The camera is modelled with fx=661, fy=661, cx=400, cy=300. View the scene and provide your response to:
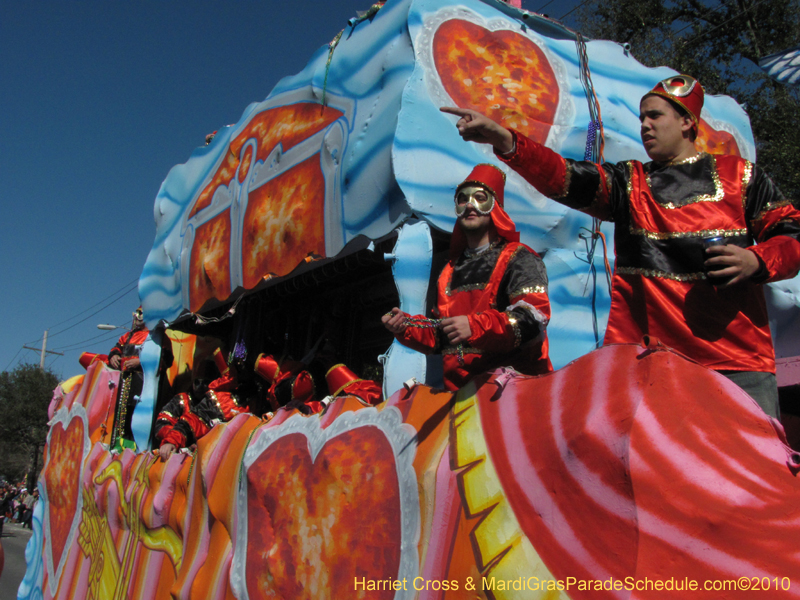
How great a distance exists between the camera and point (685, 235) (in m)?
1.98

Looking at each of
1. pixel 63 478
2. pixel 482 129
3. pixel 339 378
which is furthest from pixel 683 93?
pixel 63 478

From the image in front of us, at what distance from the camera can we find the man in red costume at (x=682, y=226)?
1.88 metres

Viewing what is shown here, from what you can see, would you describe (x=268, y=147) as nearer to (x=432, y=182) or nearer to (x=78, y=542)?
(x=432, y=182)

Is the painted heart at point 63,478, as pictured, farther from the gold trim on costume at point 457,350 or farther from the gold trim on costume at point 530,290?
the gold trim on costume at point 530,290

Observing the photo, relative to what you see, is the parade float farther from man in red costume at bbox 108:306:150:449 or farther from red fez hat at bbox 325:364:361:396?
red fez hat at bbox 325:364:361:396

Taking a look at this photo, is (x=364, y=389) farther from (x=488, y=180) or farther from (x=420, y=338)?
(x=488, y=180)

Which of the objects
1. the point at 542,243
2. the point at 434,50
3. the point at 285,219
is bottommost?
the point at 542,243

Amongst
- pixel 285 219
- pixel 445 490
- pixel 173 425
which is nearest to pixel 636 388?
pixel 445 490

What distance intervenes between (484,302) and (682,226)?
0.77 meters

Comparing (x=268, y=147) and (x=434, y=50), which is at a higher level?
(x=268, y=147)

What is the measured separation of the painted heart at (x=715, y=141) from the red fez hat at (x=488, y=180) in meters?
1.93

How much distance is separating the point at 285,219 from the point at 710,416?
3064 mm

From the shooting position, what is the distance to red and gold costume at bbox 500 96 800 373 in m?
1.89

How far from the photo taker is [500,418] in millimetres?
2062
